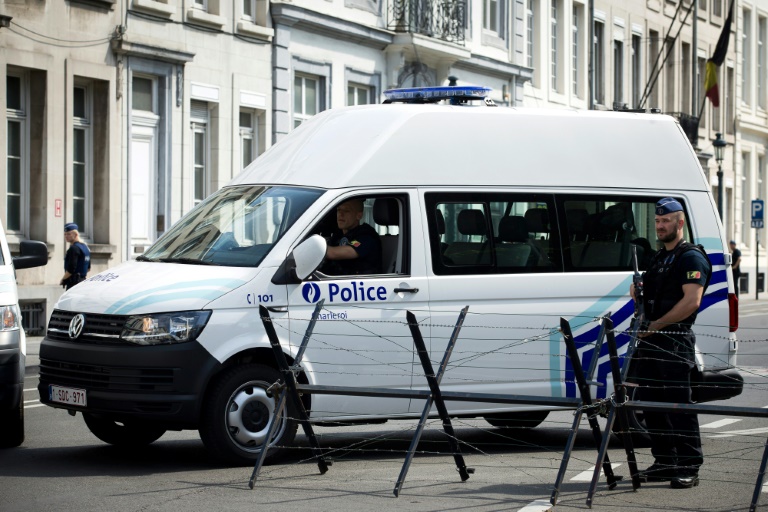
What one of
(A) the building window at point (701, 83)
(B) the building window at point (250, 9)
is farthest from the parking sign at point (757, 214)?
(B) the building window at point (250, 9)

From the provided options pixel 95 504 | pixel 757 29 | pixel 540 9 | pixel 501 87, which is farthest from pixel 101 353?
pixel 757 29

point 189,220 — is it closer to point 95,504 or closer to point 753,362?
point 95,504

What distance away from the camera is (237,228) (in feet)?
35.2

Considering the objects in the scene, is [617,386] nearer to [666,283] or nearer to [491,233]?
[666,283]

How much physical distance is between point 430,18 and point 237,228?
2312cm

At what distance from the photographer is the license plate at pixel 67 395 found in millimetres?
9992

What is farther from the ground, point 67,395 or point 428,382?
point 428,382

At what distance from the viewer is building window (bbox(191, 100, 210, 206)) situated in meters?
27.0

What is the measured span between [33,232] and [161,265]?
13.7 meters

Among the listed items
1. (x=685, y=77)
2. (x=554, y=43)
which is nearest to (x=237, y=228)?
(x=554, y=43)

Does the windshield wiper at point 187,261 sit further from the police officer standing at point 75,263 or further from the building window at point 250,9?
the building window at point 250,9

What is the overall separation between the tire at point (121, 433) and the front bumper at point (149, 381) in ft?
3.67

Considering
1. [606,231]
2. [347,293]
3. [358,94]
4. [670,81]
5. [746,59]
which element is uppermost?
[746,59]

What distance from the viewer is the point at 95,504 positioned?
8547 millimetres
